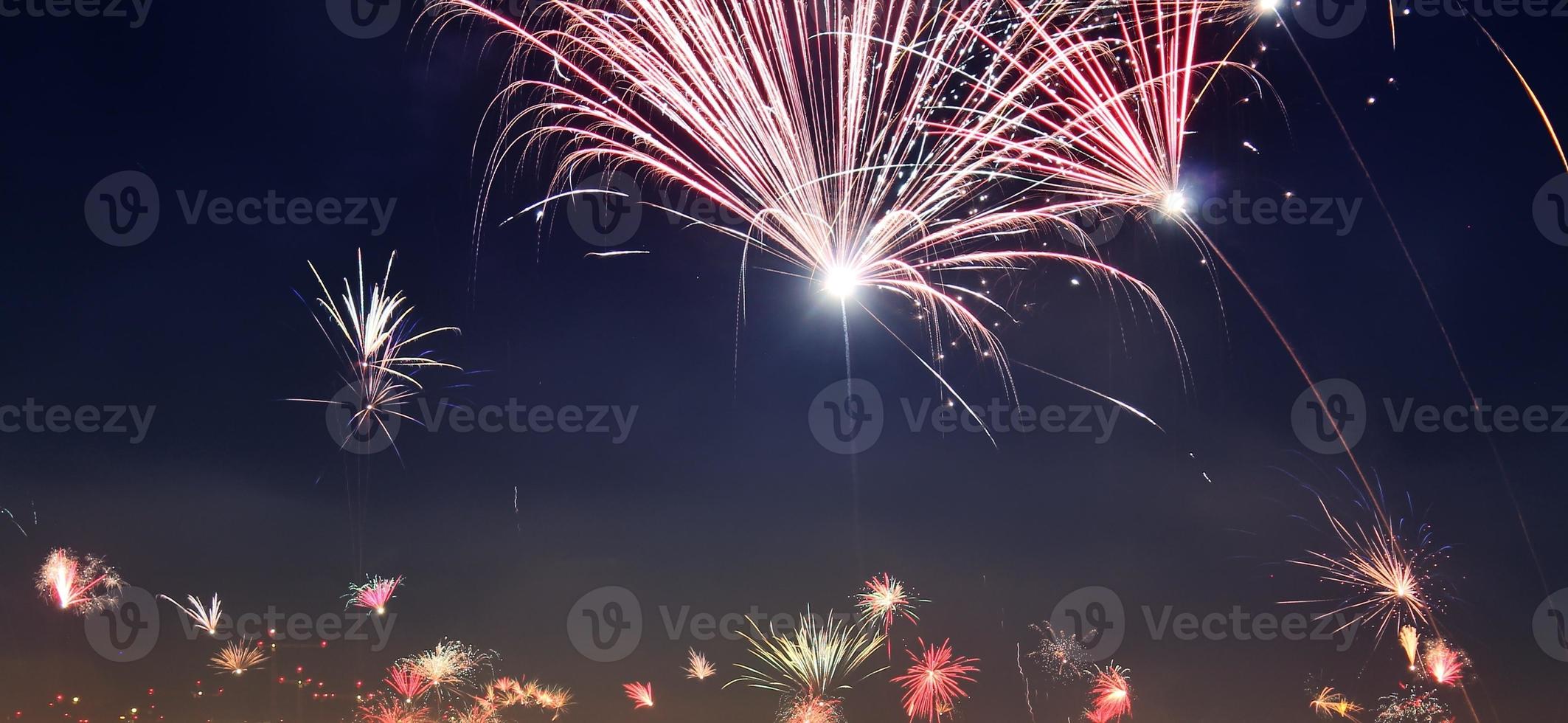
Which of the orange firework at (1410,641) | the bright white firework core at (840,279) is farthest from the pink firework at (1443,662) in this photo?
the bright white firework core at (840,279)

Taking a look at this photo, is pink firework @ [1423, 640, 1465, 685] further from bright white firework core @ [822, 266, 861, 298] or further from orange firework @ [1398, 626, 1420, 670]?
bright white firework core @ [822, 266, 861, 298]

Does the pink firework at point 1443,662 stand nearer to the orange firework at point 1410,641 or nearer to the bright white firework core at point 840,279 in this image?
the orange firework at point 1410,641

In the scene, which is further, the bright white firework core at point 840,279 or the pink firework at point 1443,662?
the pink firework at point 1443,662

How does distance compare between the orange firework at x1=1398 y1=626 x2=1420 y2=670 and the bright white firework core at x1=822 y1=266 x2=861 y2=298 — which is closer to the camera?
the bright white firework core at x1=822 y1=266 x2=861 y2=298

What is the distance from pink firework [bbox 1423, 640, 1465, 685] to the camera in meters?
16.6

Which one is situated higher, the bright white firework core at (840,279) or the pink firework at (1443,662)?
the bright white firework core at (840,279)

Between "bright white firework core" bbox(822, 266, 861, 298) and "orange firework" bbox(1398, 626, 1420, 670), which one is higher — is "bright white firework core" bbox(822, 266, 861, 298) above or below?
above

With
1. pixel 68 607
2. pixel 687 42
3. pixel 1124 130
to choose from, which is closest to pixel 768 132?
pixel 687 42

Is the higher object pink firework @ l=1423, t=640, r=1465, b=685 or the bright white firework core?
the bright white firework core

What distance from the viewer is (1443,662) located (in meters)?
16.8

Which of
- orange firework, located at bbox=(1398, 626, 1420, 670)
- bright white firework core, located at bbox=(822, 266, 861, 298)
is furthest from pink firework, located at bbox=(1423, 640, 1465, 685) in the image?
bright white firework core, located at bbox=(822, 266, 861, 298)

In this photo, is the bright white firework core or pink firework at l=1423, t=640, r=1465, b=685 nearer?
the bright white firework core

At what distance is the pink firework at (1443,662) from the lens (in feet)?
54.6

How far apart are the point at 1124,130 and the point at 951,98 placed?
2.29m
